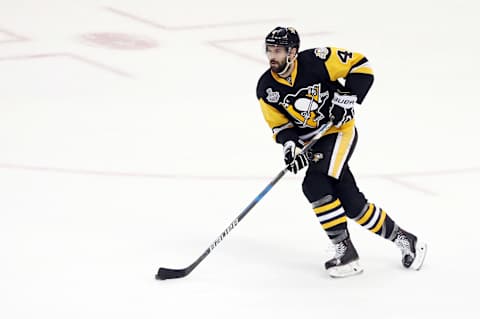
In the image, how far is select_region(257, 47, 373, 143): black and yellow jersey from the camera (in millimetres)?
3877

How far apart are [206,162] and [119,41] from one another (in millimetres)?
2321

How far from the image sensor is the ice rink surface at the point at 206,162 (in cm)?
383

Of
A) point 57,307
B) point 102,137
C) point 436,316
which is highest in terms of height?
point 102,137

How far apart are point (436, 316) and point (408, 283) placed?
0.96 feet

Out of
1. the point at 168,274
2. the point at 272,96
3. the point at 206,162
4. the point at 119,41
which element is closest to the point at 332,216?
the point at 272,96

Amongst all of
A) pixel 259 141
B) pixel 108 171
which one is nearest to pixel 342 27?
pixel 259 141

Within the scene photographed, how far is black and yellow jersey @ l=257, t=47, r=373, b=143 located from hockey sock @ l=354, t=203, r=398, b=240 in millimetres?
359

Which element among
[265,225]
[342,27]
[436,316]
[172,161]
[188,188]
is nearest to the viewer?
[436,316]

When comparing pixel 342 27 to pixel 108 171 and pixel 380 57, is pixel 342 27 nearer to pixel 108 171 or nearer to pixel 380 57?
pixel 380 57

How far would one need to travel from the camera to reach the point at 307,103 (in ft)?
12.8

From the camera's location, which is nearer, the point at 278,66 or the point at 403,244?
the point at 278,66

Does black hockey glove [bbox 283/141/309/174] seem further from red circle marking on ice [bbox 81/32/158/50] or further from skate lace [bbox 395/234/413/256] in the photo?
red circle marking on ice [bbox 81/32/158/50]

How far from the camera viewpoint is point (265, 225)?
4516 mm

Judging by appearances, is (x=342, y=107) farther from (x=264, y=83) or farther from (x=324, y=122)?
(x=264, y=83)
